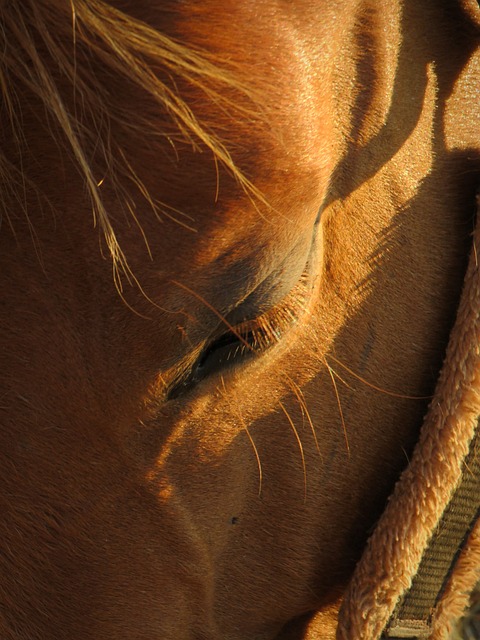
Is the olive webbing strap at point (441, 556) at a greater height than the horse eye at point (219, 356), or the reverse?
the horse eye at point (219, 356)

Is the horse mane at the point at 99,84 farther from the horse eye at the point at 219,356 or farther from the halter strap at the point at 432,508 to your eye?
the halter strap at the point at 432,508

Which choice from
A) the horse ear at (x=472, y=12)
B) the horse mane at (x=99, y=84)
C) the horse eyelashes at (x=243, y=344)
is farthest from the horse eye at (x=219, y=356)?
the horse ear at (x=472, y=12)

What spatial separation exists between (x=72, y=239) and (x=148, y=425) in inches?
8.4

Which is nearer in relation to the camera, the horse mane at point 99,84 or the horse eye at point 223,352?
the horse mane at point 99,84

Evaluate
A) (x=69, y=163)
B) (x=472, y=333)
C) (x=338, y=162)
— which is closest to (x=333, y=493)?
(x=472, y=333)

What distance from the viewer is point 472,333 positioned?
0.90 m

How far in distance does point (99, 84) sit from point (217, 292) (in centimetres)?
21

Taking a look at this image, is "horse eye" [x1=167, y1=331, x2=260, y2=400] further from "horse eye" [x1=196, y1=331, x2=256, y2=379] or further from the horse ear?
the horse ear

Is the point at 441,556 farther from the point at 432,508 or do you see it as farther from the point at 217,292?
the point at 217,292

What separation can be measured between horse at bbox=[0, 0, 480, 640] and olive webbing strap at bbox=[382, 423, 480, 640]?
0.26 feet

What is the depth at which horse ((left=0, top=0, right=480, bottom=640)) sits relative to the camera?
0.65 metres

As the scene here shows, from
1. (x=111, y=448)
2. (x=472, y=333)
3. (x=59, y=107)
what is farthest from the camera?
(x=472, y=333)

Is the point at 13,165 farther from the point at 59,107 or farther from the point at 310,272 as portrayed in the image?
the point at 310,272

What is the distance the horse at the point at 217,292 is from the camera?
25.5 inches
